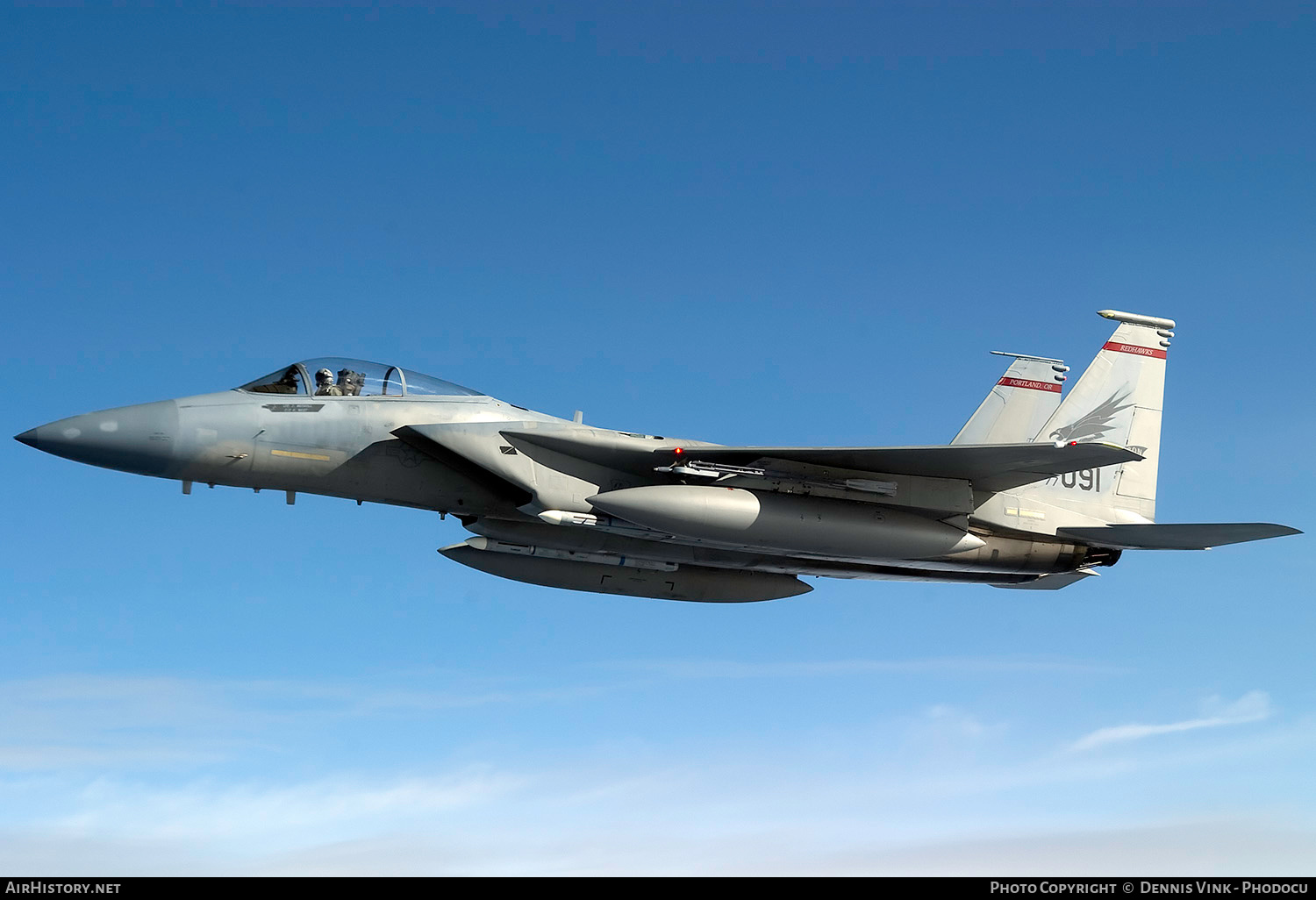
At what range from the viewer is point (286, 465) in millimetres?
13203

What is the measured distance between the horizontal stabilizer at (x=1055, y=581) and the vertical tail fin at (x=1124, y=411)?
1.12 meters

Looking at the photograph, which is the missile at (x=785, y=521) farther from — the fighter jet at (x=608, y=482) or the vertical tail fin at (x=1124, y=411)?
the vertical tail fin at (x=1124, y=411)

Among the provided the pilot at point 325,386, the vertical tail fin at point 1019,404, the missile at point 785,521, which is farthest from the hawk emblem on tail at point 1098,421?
the pilot at point 325,386

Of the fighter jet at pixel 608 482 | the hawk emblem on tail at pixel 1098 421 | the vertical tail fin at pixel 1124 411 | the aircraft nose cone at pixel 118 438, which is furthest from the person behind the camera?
the hawk emblem on tail at pixel 1098 421

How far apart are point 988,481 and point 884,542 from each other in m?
1.91

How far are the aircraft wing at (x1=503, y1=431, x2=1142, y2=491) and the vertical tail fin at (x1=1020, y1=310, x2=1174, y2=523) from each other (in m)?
3.28

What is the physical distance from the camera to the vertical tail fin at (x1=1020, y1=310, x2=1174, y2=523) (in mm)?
16953

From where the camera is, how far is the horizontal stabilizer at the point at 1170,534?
14.7m

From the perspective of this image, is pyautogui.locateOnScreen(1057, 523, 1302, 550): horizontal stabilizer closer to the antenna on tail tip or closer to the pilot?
the antenna on tail tip

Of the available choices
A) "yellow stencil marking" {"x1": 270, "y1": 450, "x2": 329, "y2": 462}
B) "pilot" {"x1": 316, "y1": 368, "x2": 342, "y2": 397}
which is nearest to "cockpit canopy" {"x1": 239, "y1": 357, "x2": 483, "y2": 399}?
"pilot" {"x1": 316, "y1": 368, "x2": 342, "y2": 397}

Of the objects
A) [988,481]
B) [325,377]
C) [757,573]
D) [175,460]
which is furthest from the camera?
[757,573]

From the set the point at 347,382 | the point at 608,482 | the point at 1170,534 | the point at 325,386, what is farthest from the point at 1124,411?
the point at 325,386
